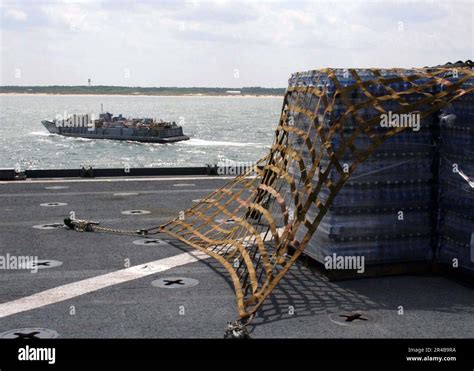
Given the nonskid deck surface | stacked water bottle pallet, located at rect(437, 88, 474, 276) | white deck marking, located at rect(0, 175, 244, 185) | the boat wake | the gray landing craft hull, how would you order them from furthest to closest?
the boat wake → the gray landing craft hull → white deck marking, located at rect(0, 175, 244, 185) → stacked water bottle pallet, located at rect(437, 88, 474, 276) → the nonskid deck surface

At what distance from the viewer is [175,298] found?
11.1m

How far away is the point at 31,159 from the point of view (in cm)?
10725

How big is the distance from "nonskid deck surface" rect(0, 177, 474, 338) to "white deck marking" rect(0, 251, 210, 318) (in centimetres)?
2

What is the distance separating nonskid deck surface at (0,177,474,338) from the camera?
31.2ft

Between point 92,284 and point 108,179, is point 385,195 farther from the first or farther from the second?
point 108,179

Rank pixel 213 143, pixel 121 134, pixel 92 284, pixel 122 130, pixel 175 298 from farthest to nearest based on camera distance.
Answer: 1. pixel 213 143
2. pixel 121 134
3. pixel 122 130
4. pixel 92 284
5. pixel 175 298

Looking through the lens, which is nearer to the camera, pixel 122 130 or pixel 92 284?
pixel 92 284

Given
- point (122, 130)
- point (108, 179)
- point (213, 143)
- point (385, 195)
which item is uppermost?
point (122, 130)

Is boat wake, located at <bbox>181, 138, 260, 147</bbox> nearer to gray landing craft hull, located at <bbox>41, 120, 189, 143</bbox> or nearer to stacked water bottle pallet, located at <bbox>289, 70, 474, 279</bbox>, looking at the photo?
gray landing craft hull, located at <bbox>41, 120, 189, 143</bbox>

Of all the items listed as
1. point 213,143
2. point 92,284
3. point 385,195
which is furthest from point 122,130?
point 385,195

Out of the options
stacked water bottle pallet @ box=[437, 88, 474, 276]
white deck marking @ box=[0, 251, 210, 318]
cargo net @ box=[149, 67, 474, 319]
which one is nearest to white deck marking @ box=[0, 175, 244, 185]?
white deck marking @ box=[0, 251, 210, 318]

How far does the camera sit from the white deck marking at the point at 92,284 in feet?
34.9

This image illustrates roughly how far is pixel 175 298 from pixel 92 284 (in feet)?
6.55

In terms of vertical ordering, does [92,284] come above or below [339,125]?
below
